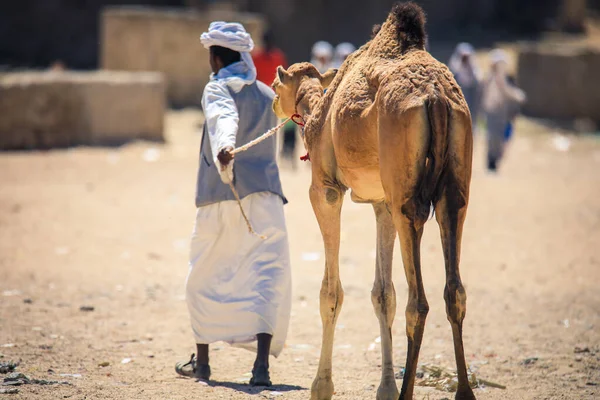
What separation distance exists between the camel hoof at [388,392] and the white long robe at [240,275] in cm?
93

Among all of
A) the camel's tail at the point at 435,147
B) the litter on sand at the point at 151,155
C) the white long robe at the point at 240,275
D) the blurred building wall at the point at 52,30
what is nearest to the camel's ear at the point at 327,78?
the white long robe at the point at 240,275

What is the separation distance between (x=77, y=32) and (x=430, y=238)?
56.1 ft

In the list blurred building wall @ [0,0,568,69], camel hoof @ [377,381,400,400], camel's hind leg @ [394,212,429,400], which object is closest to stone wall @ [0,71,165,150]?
blurred building wall @ [0,0,568,69]

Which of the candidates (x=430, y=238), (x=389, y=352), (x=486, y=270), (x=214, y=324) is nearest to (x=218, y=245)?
(x=214, y=324)

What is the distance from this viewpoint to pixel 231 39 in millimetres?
5312

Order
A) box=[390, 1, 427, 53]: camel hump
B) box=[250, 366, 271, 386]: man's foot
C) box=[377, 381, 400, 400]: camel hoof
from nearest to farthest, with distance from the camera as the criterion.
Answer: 1. box=[390, 1, 427, 53]: camel hump
2. box=[377, 381, 400, 400]: camel hoof
3. box=[250, 366, 271, 386]: man's foot

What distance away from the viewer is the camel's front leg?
4641 mm

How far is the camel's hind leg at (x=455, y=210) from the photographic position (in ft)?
12.8

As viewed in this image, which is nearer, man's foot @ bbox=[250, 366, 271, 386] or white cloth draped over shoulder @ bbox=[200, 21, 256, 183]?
white cloth draped over shoulder @ bbox=[200, 21, 256, 183]

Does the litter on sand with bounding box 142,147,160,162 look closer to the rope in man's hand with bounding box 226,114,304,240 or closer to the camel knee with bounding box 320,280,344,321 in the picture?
the rope in man's hand with bounding box 226,114,304,240

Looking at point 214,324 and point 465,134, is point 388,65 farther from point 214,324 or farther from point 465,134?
point 214,324

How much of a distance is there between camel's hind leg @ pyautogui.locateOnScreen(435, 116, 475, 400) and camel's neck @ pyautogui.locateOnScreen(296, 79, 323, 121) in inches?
48.0

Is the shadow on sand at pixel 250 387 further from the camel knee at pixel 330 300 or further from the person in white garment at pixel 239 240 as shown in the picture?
the camel knee at pixel 330 300

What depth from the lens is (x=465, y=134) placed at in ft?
12.9
